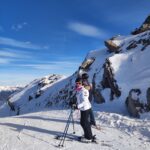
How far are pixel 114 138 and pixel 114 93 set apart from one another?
426 inches

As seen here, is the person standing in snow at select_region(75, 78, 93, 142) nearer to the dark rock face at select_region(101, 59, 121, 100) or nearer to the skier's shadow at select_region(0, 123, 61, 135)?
the skier's shadow at select_region(0, 123, 61, 135)

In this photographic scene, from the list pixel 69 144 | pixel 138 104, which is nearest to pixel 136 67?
pixel 138 104

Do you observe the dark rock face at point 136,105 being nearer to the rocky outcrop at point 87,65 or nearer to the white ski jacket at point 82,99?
the white ski jacket at point 82,99

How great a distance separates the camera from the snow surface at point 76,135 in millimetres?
11086

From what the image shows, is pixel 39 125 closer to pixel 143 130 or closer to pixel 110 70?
pixel 143 130

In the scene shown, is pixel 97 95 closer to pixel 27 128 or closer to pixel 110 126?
pixel 110 126

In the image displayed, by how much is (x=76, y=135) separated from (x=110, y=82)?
1257 cm

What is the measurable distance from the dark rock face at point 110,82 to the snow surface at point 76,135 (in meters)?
6.27

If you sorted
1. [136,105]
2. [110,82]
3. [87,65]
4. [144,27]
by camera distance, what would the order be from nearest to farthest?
[136,105], [110,82], [87,65], [144,27]

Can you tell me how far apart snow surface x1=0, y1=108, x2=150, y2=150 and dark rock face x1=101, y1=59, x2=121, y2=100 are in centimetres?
627

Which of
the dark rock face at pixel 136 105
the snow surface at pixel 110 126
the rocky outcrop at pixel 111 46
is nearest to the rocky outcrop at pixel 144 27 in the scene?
the rocky outcrop at pixel 111 46

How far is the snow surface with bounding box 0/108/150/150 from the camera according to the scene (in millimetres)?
11086

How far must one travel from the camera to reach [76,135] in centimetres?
1271

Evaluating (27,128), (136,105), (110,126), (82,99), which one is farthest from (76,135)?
(136,105)
